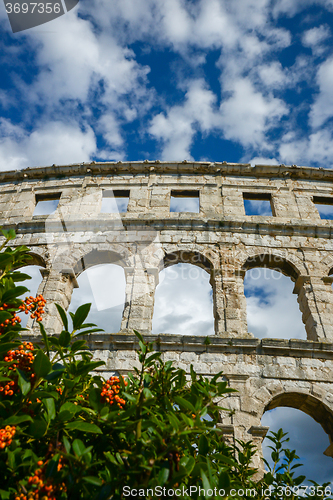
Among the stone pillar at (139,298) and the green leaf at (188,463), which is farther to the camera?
the stone pillar at (139,298)

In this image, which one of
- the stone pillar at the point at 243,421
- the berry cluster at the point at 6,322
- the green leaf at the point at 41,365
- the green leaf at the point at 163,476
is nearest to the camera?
the green leaf at the point at 163,476

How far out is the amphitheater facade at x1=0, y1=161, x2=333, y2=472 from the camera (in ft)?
21.6

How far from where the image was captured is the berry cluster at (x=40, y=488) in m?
1.61

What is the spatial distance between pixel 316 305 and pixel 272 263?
1.60 metres

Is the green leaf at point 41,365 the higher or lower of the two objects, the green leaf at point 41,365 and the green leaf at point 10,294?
the lower

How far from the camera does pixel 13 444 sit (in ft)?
6.07

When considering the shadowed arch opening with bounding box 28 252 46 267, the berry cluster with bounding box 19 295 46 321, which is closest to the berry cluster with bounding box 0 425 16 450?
the berry cluster with bounding box 19 295 46 321

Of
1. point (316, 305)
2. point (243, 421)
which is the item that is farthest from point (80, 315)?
point (316, 305)

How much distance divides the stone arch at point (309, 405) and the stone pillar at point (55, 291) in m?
5.16

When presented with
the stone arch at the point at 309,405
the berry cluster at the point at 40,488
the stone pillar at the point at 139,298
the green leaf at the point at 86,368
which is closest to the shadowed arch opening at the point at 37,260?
the stone pillar at the point at 139,298

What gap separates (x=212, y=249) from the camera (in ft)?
28.6

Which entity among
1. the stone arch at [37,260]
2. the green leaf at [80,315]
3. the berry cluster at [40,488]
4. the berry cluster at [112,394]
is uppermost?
the stone arch at [37,260]

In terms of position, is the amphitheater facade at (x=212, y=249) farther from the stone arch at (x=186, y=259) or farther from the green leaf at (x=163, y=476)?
the green leaf at (x=163, y=476)

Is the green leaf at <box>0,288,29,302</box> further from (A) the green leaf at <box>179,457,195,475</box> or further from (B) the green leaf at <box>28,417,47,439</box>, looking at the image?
(A) the green leaf at <box>179,457,195,475</box>
